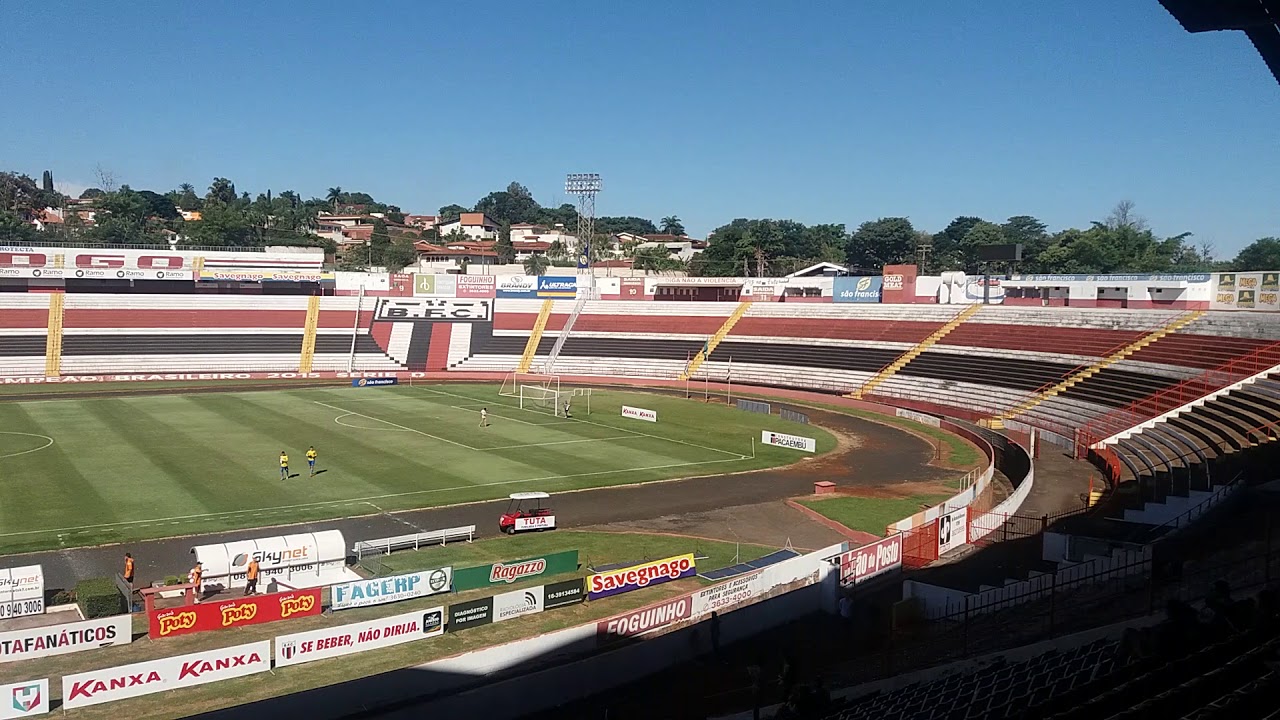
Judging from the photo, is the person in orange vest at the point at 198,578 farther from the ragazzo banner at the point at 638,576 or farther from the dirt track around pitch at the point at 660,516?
the ragazzo banner at the point at 638,576

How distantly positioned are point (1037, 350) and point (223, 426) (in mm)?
50881

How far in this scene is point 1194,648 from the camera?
13.5 m

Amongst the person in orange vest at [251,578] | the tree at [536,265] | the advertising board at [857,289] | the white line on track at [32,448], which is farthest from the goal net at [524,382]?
the tree at [536,265]

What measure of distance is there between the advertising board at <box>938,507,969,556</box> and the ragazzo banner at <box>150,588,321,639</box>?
18.0 metres

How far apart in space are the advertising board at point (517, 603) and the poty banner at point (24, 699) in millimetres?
9155

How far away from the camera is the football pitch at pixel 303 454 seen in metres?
33.2

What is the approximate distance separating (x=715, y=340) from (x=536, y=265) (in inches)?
2301

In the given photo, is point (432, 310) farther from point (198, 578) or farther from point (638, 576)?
point (638, 576)

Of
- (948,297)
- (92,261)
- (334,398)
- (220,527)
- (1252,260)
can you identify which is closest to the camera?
(220,527)

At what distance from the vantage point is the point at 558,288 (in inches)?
3765

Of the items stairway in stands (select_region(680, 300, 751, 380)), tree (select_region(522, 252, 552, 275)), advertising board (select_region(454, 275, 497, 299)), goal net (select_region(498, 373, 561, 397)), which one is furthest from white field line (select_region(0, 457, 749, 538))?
tree (select_region(522, 252, 552, 275))

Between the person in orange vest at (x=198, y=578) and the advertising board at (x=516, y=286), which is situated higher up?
the advertising board at (x=516, y=286)

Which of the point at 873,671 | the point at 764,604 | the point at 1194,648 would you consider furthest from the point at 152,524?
the point at 1194,648

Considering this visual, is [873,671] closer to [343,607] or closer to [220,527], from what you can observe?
[343,607]
